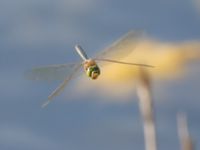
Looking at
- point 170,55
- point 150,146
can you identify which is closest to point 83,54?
point 150,146

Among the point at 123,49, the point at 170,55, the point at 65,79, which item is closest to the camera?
the point at 65,79

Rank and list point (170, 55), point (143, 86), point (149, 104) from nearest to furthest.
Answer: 1. point (149, 104)
2. point (143, 86)
3. point (170, 55)

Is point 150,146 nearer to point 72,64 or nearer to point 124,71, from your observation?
point 124,71

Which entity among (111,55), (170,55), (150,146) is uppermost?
(170,55)
